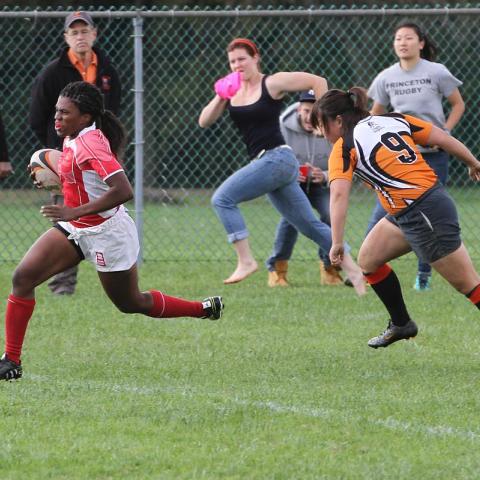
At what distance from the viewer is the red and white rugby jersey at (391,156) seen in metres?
6.70

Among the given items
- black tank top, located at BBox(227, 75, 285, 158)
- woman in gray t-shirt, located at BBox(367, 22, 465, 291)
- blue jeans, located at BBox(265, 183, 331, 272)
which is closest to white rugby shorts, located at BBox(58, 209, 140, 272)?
black tank top, located at BBox(227, 75, 285, 158)

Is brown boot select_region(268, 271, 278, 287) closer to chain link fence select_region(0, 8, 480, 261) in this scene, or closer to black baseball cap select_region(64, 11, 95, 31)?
black baseball cap select_region(64, 11, 95, 31)

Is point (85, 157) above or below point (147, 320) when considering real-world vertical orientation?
above

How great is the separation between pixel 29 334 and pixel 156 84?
37.3 feet

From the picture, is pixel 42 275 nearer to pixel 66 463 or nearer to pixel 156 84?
pixel 66 463

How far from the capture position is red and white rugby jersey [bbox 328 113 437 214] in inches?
264

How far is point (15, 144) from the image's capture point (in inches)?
753

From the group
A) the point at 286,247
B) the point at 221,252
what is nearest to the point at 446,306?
the point at 286,247

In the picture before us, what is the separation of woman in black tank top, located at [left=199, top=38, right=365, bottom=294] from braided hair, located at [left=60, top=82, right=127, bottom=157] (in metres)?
2.91

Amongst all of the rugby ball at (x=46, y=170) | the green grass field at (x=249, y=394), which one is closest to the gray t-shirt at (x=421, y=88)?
the green grass field at (x=249, y=394)

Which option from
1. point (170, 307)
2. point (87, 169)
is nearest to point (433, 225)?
point (170, 307)

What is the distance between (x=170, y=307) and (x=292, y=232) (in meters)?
3.71

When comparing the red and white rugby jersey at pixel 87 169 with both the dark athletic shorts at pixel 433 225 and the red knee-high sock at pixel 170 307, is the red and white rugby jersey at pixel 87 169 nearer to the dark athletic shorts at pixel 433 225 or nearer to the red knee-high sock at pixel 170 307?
the red knee-high sock at pixel 170 307

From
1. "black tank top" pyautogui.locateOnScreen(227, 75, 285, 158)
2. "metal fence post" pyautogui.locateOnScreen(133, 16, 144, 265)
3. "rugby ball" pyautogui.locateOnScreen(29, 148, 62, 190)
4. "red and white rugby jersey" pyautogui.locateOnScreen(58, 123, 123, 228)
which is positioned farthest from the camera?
"metal fence post" pyautogui.locateOnScreen(133, 16, 144, 265)
